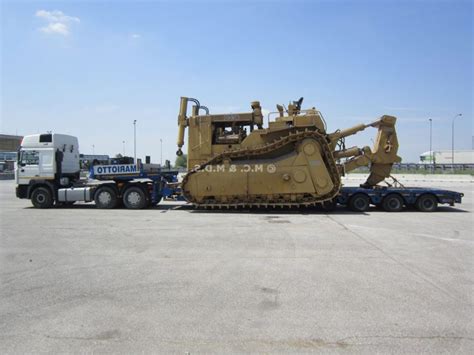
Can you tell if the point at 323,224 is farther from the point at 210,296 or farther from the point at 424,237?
the point at 210,296

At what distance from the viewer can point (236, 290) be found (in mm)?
5105

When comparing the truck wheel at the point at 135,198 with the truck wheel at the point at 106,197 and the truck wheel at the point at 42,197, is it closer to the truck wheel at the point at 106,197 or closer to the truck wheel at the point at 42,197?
the truck wheel at the point at 106,197

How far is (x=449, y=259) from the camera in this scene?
22.3 feet

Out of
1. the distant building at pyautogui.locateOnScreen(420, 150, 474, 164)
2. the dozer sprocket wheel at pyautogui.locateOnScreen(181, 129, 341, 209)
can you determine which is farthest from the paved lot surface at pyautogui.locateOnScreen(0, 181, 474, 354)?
the distant building at pyautogui.locateOnScreen(420, 150, 474, 164)

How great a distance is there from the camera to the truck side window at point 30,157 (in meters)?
15.1

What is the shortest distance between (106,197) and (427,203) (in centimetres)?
1311

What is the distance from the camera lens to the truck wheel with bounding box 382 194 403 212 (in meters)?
13.6

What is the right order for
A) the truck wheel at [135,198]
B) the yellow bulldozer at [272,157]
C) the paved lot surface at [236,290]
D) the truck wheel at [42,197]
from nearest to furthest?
the paved lot surface at [236,290] < the yellow bulldozer at [272,157] < the truck wheel at [135,198] < the truck wheel at [42,197]

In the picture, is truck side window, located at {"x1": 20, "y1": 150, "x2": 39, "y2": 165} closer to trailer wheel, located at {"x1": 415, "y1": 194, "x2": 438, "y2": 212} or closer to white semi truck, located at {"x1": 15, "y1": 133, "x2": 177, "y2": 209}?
white semi truck, located at {"x1": 15, "y1": 133, "x2": 177, "y2": 209}

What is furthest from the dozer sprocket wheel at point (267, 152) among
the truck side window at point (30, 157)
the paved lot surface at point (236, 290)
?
the truck side window at point (30, 157)

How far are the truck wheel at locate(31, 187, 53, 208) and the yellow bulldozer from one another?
6121 millimetres

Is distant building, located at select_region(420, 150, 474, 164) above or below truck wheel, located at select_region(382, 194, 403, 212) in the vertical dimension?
above

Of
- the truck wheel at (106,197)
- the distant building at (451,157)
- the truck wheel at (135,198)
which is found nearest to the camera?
the truck wheel at (135,198)

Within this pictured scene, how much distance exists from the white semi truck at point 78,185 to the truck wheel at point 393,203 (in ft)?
28.4
